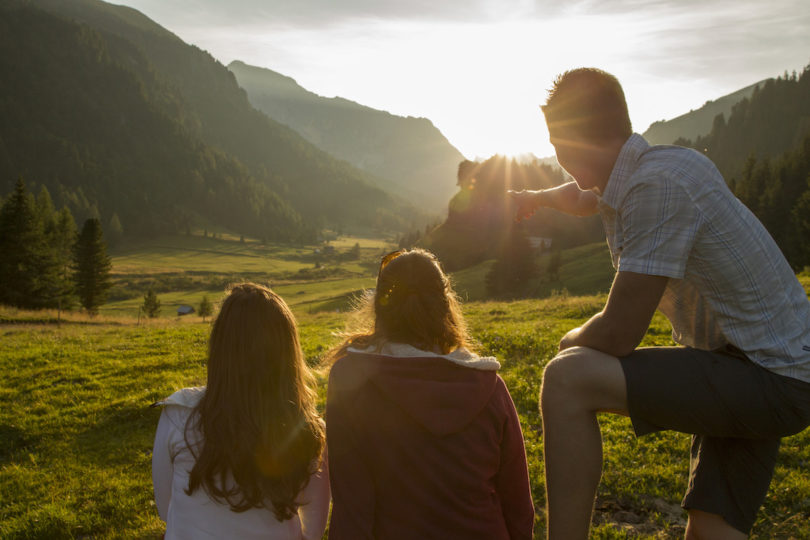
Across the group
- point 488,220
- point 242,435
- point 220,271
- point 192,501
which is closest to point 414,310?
point 242,435

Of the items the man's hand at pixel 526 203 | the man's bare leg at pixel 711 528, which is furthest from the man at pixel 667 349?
the man's hand at pixel 526 203

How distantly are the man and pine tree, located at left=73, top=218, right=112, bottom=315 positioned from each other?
61452 millimetres

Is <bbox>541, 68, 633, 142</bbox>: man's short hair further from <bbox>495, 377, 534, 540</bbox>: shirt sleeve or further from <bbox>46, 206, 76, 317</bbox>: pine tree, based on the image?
<bbox>46, 206, 76, 317</bbox>: pine tree

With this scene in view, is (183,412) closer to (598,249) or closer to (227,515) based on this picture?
(227,515)

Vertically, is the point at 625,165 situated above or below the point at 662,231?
above

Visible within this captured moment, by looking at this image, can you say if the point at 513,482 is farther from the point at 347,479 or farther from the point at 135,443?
the point at 135,443

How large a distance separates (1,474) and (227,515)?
5761 mm

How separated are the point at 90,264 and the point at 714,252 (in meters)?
63.3

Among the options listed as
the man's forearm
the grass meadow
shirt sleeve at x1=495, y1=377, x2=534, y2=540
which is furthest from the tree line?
shirt sleeve at x1=495, y1=377, x2=534, y2=540

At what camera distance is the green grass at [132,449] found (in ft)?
16.5

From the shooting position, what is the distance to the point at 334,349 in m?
3.67

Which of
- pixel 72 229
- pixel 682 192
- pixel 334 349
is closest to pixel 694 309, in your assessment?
pixel 682 192

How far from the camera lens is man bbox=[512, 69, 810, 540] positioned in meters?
2.65

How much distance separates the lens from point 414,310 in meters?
3.30
